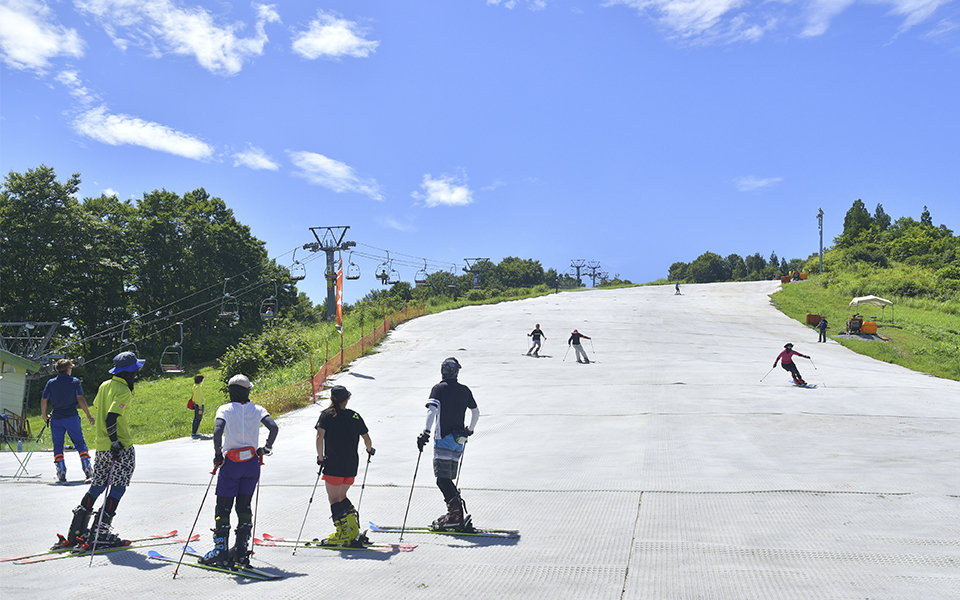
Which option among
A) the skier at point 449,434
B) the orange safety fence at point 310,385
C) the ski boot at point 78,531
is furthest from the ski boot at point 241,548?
the orange safety fence at point 310,385

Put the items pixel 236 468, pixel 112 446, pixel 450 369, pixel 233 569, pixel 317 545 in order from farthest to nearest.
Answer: pixel 450 369 < pixel 112 446 < pixel 317 545 < pixel 236 468 < pixel 233 569

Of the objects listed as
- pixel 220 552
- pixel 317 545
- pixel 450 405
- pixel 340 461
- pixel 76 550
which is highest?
pixel 450 405

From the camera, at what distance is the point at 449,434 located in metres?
7.07

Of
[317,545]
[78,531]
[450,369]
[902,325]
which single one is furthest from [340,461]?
[902,325]

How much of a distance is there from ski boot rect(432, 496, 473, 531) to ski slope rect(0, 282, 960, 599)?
23 cm

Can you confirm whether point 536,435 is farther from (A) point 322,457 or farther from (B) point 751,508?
(A) point 322,457

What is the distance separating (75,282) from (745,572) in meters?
56.3

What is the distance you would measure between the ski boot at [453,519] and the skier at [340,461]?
0.91m

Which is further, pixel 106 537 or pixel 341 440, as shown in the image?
pixel 341 440

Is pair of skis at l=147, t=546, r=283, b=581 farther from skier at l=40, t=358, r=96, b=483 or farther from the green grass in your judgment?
the green grass

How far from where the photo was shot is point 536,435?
1352 centimetres

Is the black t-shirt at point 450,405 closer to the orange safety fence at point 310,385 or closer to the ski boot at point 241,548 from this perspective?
the ski boot at point 241,548

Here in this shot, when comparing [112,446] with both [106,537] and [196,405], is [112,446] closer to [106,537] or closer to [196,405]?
[106,537]

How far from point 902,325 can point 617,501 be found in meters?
38.9
